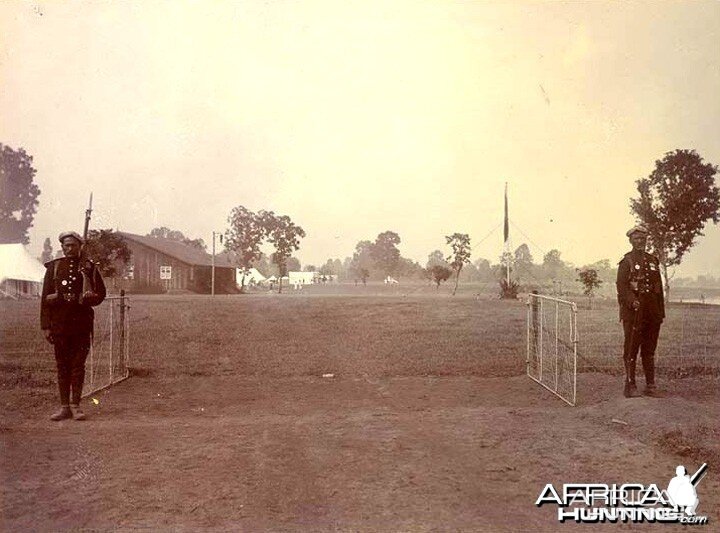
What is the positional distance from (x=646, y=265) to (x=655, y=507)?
13.4 ft

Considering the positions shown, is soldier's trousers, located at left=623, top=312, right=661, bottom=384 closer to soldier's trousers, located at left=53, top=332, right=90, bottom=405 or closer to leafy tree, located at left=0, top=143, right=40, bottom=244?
soldier's trousers, located at left=53, top=332, right=90, bottom=405

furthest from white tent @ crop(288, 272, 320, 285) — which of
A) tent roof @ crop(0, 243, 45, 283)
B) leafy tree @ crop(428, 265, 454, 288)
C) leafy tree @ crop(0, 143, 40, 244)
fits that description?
leafy tree @ crop(0, 143, 40, 244)

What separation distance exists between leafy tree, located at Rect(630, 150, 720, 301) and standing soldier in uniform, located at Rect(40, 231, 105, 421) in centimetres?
838

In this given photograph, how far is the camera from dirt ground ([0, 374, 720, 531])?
342 centimetres

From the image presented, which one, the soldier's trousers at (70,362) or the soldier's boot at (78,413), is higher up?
the soldier's trousers at (70,362)

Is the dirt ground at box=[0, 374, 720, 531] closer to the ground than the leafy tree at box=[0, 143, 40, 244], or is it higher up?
closer to the ground

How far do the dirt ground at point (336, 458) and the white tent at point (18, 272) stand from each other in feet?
18.7

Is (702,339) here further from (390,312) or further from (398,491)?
(398,491)

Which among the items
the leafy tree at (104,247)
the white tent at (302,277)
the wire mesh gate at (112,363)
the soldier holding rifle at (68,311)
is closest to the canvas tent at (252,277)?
the white tent at (302,277)

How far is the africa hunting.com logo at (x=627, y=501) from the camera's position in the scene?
3467 mm

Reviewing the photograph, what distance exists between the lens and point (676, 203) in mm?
11617

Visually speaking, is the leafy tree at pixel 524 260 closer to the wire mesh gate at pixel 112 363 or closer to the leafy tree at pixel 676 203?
the leafy tree at pixel 676 203

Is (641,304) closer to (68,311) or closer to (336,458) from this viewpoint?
(336,458)

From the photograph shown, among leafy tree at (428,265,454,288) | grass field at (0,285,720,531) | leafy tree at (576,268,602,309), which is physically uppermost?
leafy tree at (428,265,454,288)
